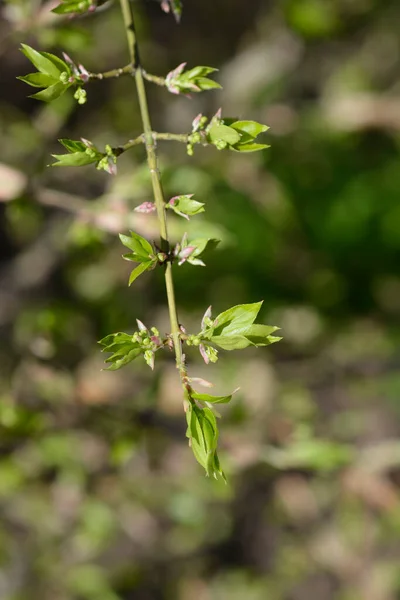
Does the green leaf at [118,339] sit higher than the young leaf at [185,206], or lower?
lower

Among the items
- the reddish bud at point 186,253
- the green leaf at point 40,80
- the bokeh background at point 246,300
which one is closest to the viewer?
the green leaf at point 40,80

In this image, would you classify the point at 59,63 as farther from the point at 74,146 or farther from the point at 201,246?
the point at 201,246

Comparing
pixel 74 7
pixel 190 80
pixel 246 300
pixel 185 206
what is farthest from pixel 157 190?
pixel 246 300

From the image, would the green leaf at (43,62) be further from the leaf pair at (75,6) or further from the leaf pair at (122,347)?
the leaf pair at (122,347)

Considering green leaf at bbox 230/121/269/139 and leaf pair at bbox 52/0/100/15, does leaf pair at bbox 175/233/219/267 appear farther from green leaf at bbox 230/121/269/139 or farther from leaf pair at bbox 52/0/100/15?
leaf pair at bbox 52/0/100/15

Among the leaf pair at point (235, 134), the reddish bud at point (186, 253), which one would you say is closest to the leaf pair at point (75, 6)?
the leaf pair at point (235, 134)

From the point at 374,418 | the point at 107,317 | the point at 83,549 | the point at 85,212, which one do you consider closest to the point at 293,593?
the point at 374,418

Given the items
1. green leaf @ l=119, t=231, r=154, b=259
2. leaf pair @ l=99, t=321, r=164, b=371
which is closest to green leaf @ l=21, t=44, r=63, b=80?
green leaf @ l=119, t=231, r=154, b=259
